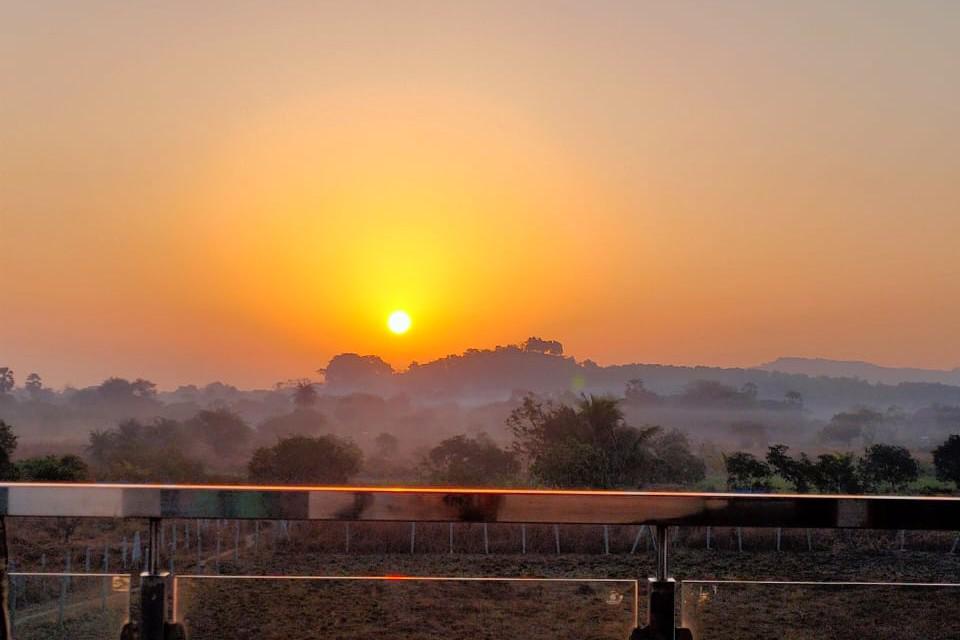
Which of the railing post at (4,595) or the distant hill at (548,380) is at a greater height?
the distant hill at (548,380)

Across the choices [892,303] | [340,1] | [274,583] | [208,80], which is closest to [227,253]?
[208,80]

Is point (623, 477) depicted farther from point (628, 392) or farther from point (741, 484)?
point (628, 392)

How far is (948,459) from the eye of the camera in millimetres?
45875

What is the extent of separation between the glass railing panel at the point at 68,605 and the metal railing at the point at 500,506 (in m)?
0.22

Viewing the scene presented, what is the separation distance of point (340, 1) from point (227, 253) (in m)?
18.2

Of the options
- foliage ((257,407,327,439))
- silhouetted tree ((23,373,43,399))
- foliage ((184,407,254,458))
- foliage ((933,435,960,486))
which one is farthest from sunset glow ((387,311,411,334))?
silhouetted tree ((23,373,43,399))

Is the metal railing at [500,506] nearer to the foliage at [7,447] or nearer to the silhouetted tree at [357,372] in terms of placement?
the foliage at [7,447]

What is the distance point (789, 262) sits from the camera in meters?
42.0

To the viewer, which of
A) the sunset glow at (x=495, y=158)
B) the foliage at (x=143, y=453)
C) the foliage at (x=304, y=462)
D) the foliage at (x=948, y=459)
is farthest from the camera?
the foliage at (x=304, y=462)

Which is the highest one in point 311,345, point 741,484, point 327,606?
point 311,345

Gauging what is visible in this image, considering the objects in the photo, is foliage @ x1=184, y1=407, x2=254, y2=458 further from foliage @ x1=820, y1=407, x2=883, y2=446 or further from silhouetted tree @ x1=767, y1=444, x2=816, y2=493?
foliage @ x1=820, y1=407, x2=883, y2=446

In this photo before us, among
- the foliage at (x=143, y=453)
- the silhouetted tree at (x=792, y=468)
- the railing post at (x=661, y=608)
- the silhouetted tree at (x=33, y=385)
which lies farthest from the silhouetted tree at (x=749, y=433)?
the railing post at (x=661, y=608)

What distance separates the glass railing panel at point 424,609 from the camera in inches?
105

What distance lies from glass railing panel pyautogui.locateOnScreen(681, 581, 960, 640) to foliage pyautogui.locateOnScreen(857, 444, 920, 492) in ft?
153
